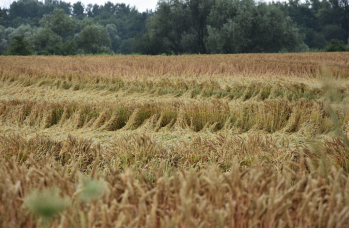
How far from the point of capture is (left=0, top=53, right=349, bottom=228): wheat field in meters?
0.92

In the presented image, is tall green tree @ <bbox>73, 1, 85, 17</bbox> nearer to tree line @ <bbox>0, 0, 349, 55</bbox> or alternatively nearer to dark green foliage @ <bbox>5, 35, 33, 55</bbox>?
tree line @ <bbox>0, 0, 349, 55</bbox>

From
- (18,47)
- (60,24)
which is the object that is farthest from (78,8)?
(18,47)

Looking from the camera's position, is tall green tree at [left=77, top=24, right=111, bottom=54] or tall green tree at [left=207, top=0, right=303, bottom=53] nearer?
tall green tree at [left=207, top=0, right=303, bottom=53]

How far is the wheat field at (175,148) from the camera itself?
92cm

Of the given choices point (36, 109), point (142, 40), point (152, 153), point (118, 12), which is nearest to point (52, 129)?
point (36, 109)

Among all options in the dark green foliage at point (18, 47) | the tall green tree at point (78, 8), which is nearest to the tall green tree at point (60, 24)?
the dark green foliage at point (18, 47)

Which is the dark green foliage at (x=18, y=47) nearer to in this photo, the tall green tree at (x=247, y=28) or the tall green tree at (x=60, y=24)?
the tall green tree at (x=60, y=24)

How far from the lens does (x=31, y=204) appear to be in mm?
666

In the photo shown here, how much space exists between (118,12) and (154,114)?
384ft

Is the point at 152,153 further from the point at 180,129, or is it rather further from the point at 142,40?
the point at 142,40

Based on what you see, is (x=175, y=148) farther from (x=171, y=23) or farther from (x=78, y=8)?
(x=78, y=8)

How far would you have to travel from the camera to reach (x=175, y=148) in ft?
10.6

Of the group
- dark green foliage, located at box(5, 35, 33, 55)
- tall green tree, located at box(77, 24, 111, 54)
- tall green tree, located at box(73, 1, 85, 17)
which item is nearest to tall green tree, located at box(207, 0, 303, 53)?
tall green tree, located at box(77, 24, 111, 54)

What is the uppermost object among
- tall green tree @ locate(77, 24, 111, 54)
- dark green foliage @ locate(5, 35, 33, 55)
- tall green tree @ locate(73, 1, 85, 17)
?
tall green tree @ locate(73, 1, 85, 17)
